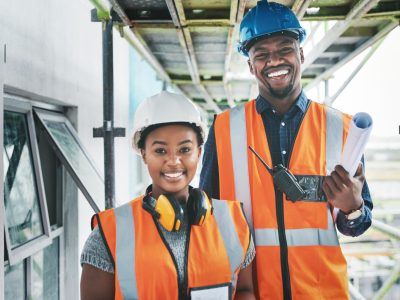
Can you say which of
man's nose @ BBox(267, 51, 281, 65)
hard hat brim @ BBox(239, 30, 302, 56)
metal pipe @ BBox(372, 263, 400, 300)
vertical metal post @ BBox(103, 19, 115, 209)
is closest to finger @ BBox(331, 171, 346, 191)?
man's nose @ BBox(267, 51, 281, 65)

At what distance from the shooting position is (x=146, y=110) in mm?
1678

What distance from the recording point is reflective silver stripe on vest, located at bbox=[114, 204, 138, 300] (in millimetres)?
1469

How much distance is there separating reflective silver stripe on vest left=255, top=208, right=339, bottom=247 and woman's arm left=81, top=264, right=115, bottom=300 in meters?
0.74

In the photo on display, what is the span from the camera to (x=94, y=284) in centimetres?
147

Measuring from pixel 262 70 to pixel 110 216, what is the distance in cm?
101

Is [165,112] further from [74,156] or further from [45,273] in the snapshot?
[45,273]

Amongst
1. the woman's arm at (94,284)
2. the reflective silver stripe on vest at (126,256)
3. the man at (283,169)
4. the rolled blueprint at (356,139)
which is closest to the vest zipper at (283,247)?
the man at (283,169)

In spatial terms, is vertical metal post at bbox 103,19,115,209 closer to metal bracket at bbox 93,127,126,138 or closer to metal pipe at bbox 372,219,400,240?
metal bracket at bbox 93,127,126,138

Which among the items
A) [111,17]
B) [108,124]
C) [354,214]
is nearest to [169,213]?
[354,214]

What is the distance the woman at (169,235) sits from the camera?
4.87ft

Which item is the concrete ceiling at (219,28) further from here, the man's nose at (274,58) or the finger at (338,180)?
the finger at (338,180)

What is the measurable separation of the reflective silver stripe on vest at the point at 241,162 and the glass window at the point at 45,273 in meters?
1.62

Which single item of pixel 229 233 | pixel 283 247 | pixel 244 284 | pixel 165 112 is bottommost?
pixel 244 284

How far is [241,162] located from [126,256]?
75 cm
